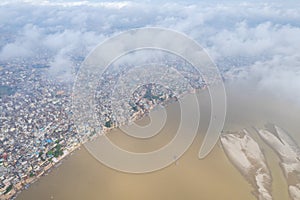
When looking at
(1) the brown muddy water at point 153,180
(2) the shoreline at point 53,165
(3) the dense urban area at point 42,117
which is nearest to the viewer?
(1) the brown muddy water at point 153,180

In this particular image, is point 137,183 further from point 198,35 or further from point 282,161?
point 198,35

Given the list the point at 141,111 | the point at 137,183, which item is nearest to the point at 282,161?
the point at 137,183

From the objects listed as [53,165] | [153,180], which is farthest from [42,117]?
[153,180]

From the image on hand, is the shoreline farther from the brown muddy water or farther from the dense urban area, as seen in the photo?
the brown muddy water

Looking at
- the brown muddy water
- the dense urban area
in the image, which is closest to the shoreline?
the dense urban area

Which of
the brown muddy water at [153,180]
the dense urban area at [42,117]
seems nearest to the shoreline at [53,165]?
the dense urban area at [42,117]

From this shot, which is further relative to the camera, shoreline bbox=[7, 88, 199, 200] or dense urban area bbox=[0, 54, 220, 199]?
dense urban area bbox=[0, 54, 220, 199]

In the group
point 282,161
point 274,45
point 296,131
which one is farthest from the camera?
point 274,45

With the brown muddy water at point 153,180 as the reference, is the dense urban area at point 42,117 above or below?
above

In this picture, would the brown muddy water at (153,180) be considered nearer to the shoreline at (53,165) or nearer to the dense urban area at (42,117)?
the shoreline at (53,165)

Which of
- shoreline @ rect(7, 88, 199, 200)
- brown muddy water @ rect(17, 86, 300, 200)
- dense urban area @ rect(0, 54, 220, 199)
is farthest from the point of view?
dense urban area @ rect(0, 54, 220, 199)

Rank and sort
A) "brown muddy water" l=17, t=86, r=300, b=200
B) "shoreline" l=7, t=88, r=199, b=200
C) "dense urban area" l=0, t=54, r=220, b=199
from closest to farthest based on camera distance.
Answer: "brown muddy water" l=17, t=86, r=300, b=200 → "shoreline" l=7, t=88, r=199, b=200 → "dense urban area" l=0, t=54, r=220, b=199
